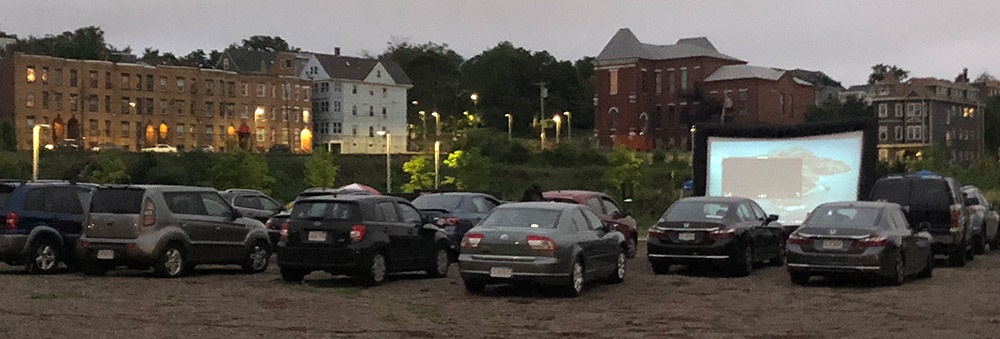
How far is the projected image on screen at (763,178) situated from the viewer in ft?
101

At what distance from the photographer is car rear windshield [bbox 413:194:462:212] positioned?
24578 mm

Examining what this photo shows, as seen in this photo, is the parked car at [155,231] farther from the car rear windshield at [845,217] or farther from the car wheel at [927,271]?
the car wheel at [927,271]

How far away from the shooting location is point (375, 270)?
19.0 metres

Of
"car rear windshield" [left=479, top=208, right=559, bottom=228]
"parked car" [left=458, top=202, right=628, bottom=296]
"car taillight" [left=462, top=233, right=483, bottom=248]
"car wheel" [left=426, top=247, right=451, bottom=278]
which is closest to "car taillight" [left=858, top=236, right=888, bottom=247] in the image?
"parked car" [left=458, top=202, right=628, bottom=296]

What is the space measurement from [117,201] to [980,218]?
19.4m

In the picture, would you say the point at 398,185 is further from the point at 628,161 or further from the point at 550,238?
the point at 550,238

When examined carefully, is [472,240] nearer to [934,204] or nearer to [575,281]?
[575,281]

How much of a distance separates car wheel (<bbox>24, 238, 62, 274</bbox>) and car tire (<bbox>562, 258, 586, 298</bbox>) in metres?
8.89

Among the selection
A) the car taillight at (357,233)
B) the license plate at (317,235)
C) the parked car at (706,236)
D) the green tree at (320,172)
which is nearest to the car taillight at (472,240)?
the car taillight at (357,233)

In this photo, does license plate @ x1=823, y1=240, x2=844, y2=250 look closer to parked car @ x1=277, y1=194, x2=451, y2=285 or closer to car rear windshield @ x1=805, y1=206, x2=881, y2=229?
car rear windshield @ x1=805, y1=206, x2=881, y2=229

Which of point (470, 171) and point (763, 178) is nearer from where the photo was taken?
point (763, 178)

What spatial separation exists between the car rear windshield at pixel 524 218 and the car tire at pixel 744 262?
16.6 feet

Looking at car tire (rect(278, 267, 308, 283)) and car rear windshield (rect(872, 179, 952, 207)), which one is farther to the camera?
car rear windshield (rect(872, 179, 952, 207))

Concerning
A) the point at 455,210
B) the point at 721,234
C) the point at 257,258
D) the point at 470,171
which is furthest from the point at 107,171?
the point at 721,234
